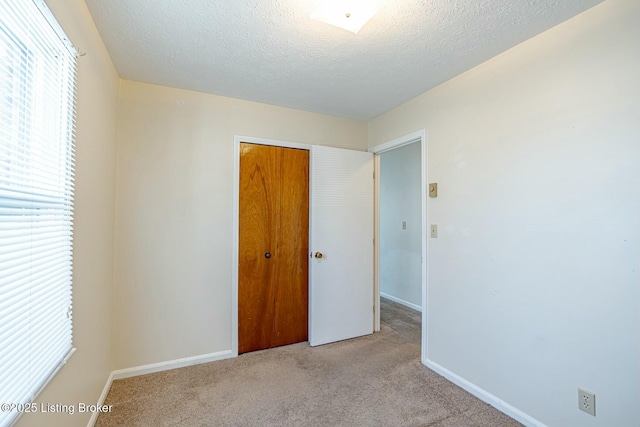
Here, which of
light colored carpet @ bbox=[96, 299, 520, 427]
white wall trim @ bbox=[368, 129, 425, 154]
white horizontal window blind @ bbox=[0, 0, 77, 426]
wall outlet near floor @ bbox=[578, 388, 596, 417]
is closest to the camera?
white horizontal window blind @ bbox=[0, 0, 77, 426]

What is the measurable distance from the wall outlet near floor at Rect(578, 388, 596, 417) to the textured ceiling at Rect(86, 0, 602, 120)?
82.2 inches

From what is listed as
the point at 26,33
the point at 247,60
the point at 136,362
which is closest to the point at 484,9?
the point at 247,60

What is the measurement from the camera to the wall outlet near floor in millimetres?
1553

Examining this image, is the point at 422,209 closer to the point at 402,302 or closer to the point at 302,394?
the point at 302,394

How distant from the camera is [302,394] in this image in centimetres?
215

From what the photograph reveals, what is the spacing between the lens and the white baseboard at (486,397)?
1831 millimetres

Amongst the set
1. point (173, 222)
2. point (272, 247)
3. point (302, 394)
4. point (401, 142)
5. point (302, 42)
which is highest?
point (302, 42)

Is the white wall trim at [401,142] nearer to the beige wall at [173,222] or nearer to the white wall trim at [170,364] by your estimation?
the beige wall at [173,222]

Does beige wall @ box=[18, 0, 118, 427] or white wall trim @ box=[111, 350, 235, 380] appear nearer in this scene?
beige wall @ box=[18, 0, 118, 427]

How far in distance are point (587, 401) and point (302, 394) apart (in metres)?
1.71

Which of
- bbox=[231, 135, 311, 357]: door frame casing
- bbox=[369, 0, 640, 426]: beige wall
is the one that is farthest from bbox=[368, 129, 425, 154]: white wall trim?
bbox=[231, 135, 311, 357]: door frame casing

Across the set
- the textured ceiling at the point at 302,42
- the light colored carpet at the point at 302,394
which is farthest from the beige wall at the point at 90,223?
the light colored carpet at the point at 302,394

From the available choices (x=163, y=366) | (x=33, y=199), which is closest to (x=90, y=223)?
(x=33, y=199)

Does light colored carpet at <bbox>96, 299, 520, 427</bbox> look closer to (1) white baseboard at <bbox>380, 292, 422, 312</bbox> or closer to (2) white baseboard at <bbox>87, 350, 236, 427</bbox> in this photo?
(2) white baseboard at <bbox>87, 350, 236, 427</bbox>
